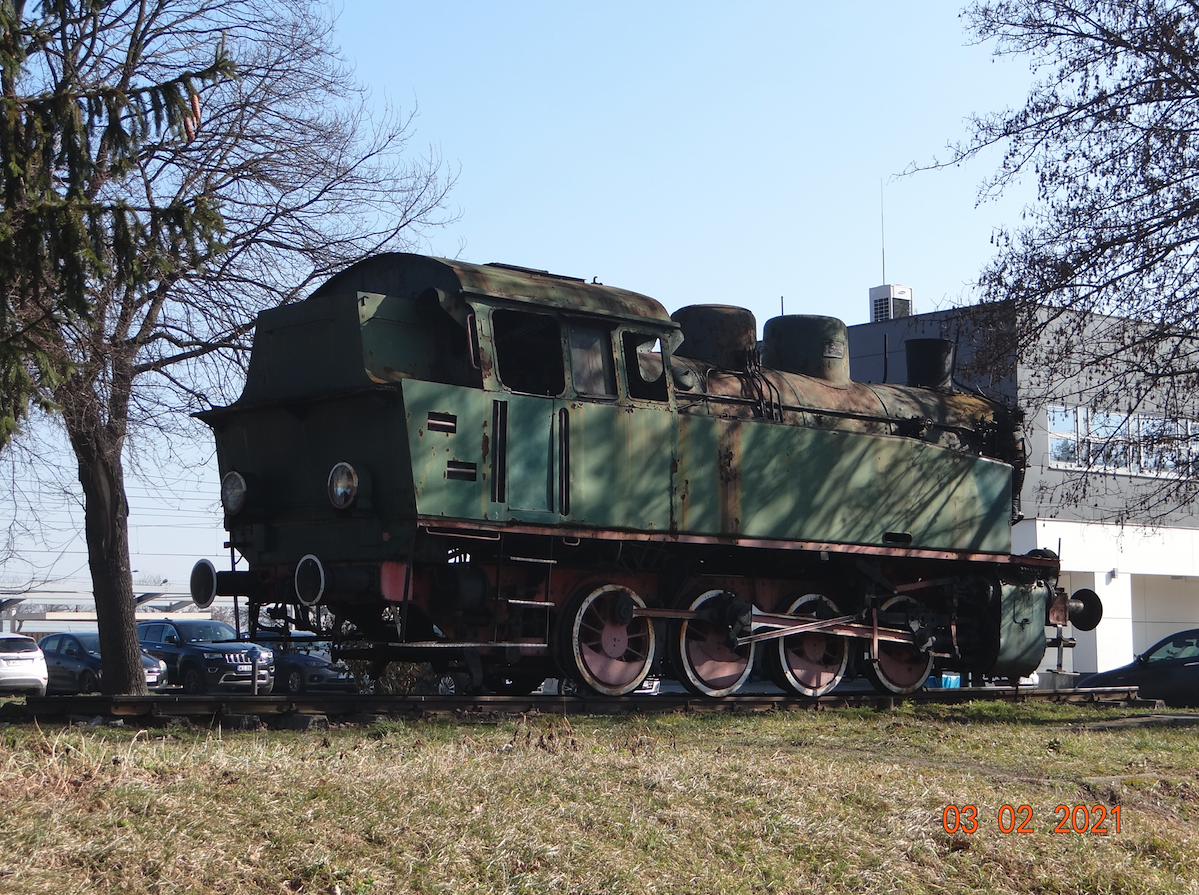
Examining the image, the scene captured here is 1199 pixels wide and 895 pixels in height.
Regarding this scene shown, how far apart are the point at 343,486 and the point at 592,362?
2418 millimetres

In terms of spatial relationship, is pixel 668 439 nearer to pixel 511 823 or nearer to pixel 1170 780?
pixel 1170 780

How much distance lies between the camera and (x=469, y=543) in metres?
10.6

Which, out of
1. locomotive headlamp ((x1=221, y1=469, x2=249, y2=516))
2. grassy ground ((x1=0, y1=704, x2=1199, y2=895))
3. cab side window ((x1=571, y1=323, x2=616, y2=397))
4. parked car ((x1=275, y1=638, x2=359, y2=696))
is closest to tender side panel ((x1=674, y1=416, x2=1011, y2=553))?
cab side window ((x1=571, y1=323, x2=616, y2=397))

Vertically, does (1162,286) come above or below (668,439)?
above

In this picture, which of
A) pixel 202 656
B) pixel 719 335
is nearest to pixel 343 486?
pixel 719 335

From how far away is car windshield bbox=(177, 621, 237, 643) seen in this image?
2591 centimetres

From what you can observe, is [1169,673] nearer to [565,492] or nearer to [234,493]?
[565,492]

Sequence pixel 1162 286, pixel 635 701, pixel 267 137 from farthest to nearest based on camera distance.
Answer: pixel 267 137, pixel 1162 286, pixel 635 701

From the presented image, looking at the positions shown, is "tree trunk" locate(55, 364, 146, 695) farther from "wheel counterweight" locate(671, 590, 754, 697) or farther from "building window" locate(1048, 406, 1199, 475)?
"building window" locate(1048, 406, 1199, 475)

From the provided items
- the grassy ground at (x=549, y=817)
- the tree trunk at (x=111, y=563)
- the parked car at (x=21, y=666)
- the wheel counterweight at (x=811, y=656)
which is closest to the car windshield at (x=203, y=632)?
the parked car at (x=21, y=666)

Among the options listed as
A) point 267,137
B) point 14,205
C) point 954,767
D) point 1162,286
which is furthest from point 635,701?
point 267,137

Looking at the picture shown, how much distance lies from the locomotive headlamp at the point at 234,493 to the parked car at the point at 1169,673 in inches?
500

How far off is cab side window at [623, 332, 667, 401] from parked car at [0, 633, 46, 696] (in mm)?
14087

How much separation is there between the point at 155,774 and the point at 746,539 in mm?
7243
